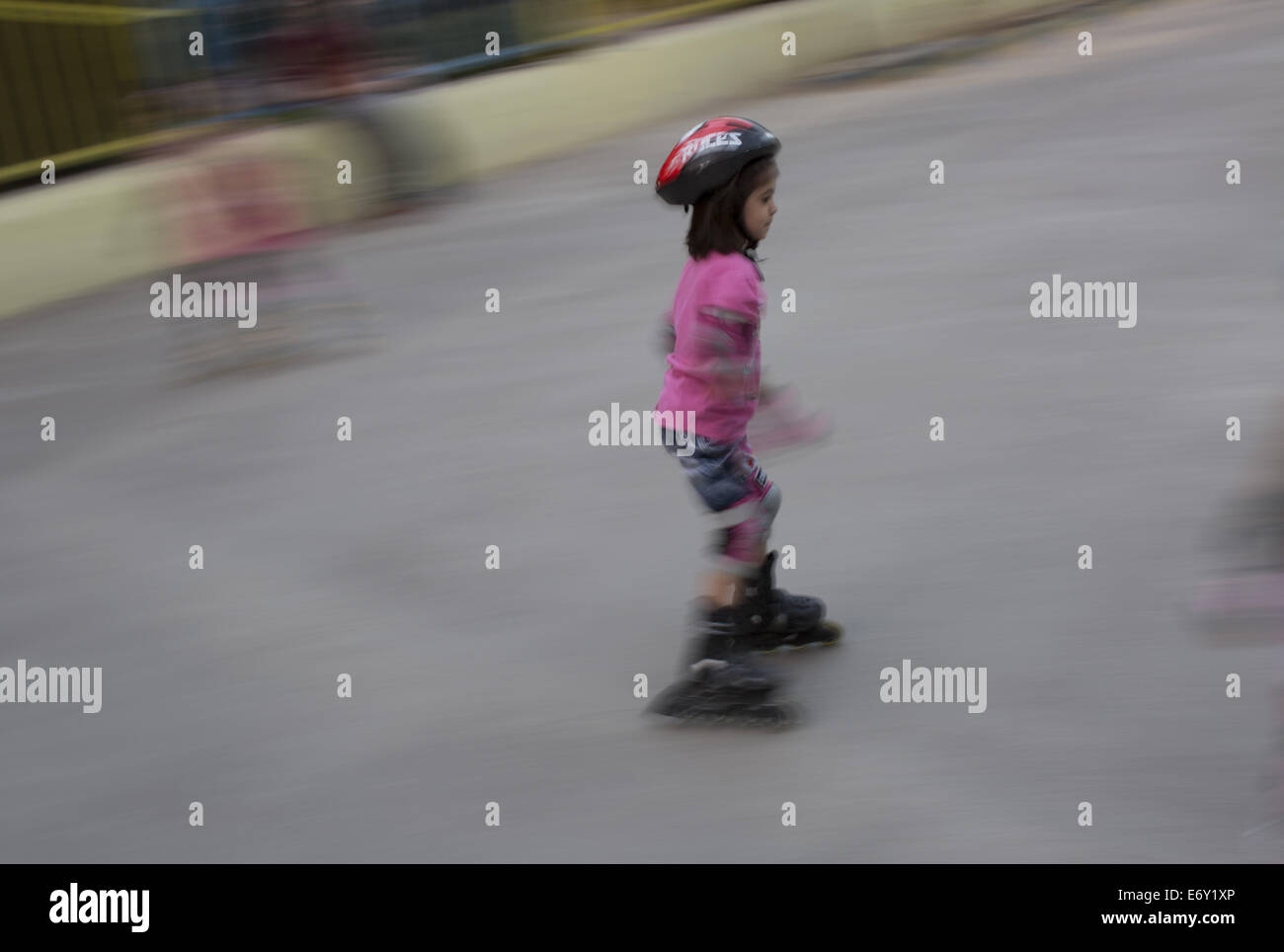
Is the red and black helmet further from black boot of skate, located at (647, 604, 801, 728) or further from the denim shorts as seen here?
Answer: black boot of skate, located at (647, 604, 801, 728)

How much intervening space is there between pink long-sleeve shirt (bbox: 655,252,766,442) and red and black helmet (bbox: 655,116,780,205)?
200 millimetres

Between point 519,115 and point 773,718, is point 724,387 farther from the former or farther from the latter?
point 519,115

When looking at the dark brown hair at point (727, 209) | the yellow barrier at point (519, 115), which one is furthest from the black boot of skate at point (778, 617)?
the yellow barrier at point (519, 115)

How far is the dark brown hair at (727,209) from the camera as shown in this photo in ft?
14.4

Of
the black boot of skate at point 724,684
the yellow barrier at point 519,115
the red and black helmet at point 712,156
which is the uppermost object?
the yellow barrier at point 519,115

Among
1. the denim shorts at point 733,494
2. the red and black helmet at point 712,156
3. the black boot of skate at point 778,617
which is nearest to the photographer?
the red and black helmet at point 712,156

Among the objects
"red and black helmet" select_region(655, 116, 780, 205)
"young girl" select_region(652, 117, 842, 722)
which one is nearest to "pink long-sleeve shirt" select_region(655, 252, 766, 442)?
"young girl" select_region(652, 117, 842, 722)

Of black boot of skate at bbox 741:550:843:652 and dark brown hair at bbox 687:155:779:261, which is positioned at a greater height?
dark brown hair at bbox 687:155:779:261

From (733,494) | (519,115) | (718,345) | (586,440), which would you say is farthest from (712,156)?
(519,115)

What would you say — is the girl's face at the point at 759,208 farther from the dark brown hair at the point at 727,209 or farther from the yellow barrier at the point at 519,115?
the yellow barrier at the point at 519,115

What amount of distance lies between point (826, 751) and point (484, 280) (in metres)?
4.77

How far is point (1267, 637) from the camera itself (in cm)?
369

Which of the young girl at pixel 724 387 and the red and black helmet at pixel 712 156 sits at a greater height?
the red and black helmet at pixel 712 156

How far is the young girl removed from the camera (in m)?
4.38
